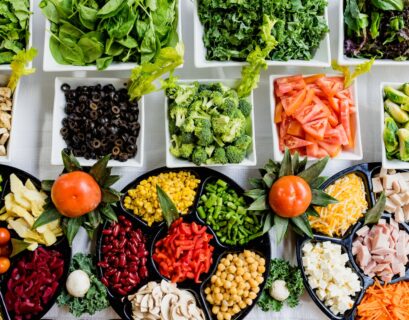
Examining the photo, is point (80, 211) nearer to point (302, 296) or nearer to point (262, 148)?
point (262, 148)

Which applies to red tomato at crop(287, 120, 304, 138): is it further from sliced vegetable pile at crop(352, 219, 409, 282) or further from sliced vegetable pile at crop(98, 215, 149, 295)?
sliced vegetable pile at crop(98, 215, 149, 295)

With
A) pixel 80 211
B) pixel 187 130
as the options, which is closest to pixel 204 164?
pixel 187 130

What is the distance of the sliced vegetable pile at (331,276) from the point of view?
267 centimetres

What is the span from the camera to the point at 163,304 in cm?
258

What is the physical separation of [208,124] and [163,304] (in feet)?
2.85

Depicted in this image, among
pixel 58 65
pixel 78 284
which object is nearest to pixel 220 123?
pixel 58 65

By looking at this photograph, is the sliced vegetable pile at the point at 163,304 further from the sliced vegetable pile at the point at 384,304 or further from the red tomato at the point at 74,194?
the sliced vegetable pile at the point at 384,304

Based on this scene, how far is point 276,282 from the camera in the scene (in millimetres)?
2699

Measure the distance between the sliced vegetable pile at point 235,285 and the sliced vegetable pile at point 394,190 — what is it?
2.28 ft

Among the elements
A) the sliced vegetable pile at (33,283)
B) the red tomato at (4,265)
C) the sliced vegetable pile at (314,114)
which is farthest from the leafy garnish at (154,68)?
the red tomato at (4,265)

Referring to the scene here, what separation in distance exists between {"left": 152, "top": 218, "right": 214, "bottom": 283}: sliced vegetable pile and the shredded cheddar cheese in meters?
0.55

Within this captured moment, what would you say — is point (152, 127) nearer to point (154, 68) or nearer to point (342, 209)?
point (154, 68)

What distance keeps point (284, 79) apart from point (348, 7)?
463 millimetres

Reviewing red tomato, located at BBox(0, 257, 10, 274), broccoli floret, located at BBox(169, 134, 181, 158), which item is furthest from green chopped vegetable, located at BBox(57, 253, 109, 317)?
broccoli floret, located at BBox(169, 134, 181, 158)
